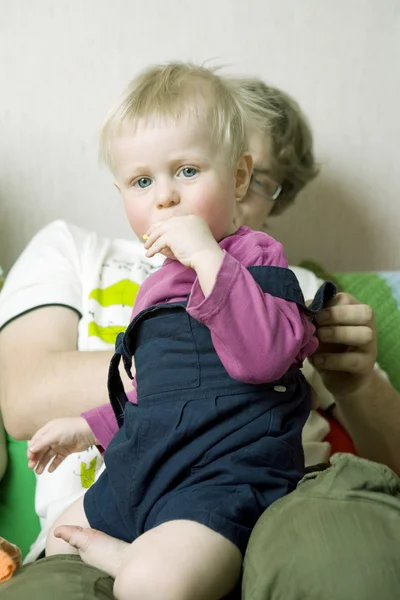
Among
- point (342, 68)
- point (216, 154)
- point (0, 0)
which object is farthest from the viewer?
point (342, 68)

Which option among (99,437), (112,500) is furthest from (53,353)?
(112,500)

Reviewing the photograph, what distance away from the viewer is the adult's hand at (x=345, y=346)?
1.12 m

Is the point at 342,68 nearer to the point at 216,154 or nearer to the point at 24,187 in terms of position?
the point at 24,187

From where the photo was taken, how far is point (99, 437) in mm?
1058

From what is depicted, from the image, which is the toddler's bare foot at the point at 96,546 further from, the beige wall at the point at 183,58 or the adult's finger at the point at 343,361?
the beige wall at the point at 183,58

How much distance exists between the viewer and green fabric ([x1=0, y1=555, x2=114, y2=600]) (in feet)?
2.44

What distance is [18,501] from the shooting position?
4.71 ft

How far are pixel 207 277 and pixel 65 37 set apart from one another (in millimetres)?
1302

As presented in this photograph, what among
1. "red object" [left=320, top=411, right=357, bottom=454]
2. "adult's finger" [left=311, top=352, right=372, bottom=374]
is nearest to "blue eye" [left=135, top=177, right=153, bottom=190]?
"adult's finger" [left=311, top=352, right=372, bottom=374]

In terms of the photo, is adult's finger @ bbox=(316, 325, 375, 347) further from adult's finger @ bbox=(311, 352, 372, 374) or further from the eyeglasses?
the eyeglasses

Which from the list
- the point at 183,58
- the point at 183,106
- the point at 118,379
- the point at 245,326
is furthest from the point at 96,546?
the point at 183,58

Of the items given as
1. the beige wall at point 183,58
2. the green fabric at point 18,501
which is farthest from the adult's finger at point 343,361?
the beige wall at point 183,58

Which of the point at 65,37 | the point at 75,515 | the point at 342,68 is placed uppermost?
the point at 65,37

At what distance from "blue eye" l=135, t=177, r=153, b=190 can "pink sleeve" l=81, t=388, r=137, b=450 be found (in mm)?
312
